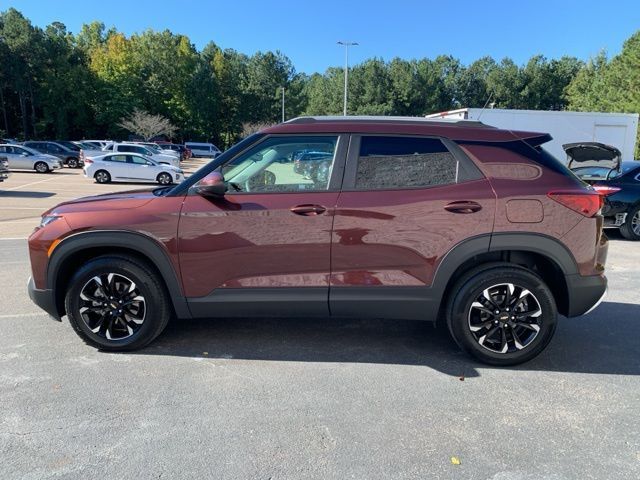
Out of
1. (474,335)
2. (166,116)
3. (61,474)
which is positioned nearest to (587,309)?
(474,335)

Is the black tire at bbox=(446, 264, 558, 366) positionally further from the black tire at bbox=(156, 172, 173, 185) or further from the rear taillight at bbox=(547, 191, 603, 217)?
the black tire at bbox=(156, 172, 173, 185)

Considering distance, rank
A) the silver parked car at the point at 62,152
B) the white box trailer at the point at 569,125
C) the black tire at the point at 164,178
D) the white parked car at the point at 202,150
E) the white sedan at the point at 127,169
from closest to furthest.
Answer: the white box trailer at the point at 569,125 → the white sedan at the point at 127,169 → the black tire at the point at 164,178 → the silver parked car at the point at 62,152 → the white parked car at the point at 202,150

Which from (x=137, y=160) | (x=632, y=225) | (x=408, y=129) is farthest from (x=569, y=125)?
(x=137, y=160)

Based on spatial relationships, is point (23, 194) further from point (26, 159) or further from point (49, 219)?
point (49, 219)

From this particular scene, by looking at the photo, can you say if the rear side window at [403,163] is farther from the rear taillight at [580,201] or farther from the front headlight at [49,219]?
the front headlight at [49,219]

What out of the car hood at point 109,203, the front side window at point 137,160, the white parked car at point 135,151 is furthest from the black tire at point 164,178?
the car hood at point 109,203

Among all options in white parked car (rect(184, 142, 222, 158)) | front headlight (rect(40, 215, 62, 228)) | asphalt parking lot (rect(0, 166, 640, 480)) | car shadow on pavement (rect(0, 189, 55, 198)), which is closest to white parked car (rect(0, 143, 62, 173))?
car shadow on pavement (rect(0, 189, 55, 198))

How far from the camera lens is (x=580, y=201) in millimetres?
3471

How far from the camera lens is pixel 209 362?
3678 mm

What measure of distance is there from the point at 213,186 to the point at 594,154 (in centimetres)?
854

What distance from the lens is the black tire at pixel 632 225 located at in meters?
8.94

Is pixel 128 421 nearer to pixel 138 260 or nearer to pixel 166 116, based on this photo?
pixel 138 260

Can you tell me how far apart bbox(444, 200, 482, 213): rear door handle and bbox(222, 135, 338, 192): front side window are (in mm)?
929

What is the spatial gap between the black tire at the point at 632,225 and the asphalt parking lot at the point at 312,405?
5488mm
